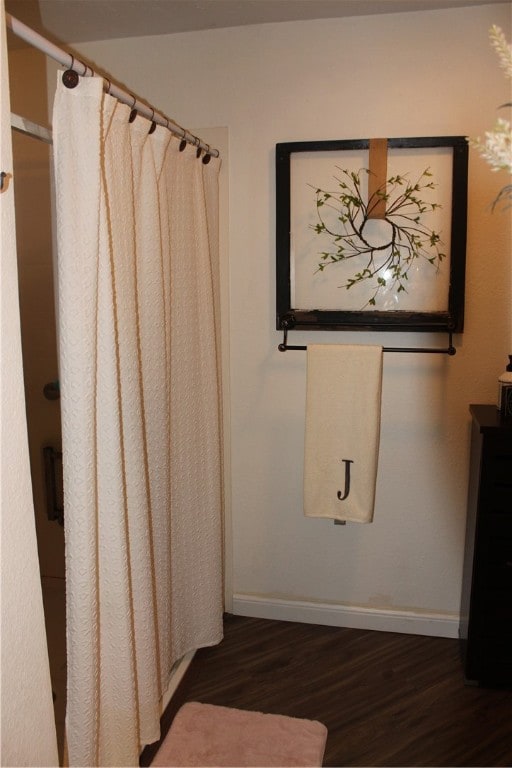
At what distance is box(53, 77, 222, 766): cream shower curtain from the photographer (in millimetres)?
1271

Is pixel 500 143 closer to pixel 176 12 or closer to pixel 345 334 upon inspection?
pixel 345 334

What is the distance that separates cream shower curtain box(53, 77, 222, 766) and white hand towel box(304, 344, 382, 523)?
1.23 ft

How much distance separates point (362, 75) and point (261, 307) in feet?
2.92

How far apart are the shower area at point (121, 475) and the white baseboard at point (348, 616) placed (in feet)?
1.20

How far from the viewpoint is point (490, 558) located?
78.0 inches

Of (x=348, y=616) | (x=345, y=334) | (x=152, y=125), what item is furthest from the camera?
(x=348, y=616)

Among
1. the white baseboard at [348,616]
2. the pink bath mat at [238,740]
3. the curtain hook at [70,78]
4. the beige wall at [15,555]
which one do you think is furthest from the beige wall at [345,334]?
the beige wall at [15,555]

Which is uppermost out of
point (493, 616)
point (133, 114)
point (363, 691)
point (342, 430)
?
point (133, 114)

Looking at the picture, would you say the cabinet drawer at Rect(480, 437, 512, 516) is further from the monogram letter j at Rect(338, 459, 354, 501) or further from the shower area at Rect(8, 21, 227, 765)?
the shower area at Rect(8, 21, 227, 765)

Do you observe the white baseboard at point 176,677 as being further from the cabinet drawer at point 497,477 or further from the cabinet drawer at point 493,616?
the cabinet drawer at point 497,477

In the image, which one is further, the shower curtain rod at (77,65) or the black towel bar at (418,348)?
the black towel bar at (418,348)

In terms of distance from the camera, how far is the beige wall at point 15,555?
1.03 metres

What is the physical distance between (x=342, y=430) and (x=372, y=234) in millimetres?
715

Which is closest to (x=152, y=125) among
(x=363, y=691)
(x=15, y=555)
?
(x=15, y=555)
